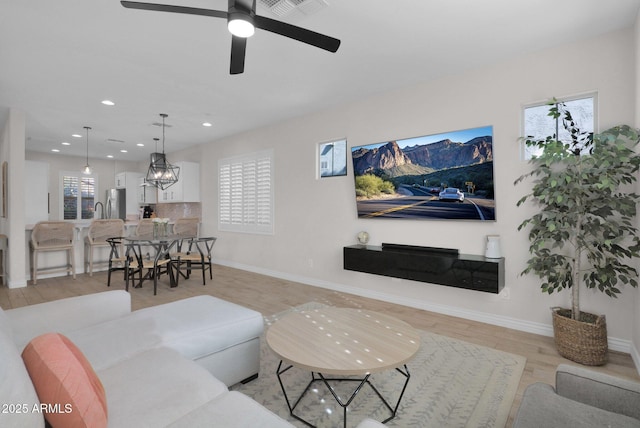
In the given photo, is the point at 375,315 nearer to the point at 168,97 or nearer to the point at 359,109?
the point at 359,109

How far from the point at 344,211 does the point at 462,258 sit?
1809 mm

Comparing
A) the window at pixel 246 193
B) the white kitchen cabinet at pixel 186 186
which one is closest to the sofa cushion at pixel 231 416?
the window at pixel 246 193

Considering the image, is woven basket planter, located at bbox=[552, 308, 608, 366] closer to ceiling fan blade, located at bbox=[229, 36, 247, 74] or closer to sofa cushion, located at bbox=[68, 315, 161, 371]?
sofa cushion, located at bbox=[68, 315, 161, 371]

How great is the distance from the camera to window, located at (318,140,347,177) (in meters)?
4.71

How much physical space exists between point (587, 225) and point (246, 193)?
5167 millimetres

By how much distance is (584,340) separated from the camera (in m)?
2.51

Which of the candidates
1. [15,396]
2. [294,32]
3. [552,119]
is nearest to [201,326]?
[15,396]

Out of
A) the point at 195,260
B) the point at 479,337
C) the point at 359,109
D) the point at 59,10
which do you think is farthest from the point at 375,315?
the point at 195,260

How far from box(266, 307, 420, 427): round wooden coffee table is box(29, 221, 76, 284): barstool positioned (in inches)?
198

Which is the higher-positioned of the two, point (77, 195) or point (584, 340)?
point (77, 195)

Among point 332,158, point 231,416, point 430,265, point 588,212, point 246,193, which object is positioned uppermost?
point 332,158

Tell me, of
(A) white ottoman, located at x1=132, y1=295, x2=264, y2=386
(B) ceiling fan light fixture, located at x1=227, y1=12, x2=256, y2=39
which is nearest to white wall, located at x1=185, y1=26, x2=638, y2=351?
(A) white ottoman, located at x1=132, y1=295, x2=264, y2=386

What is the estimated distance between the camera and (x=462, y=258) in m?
3.34

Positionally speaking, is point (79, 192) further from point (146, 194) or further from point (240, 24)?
point (240, 24)
